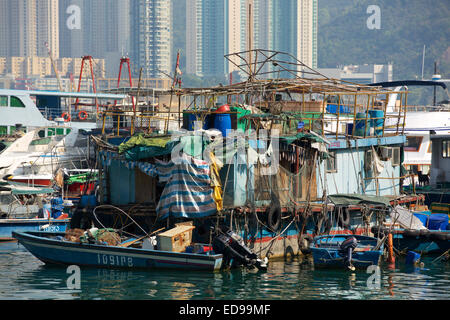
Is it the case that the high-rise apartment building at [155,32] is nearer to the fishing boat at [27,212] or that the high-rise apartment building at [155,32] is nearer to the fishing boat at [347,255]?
the fishing boat at [27,212]

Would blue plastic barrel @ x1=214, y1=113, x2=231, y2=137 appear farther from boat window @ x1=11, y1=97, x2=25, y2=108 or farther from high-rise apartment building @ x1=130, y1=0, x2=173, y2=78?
high-rise apartment building @ x1=130, y1=0, x2=173, y2=78

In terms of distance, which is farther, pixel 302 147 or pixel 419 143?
pixel 419 143

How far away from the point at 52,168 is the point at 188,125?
40.1ft

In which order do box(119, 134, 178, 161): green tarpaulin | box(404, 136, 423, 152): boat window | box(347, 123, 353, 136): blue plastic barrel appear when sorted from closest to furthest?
box(119, 134, 178, 161): green tarpaulin < box(347, 123, 353, 136): blue plastic barrel < box(404, 136, 423, 152): boat window

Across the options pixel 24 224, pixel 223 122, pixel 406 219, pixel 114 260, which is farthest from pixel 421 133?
pixel 114 260

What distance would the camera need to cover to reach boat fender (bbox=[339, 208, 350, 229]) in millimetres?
23377

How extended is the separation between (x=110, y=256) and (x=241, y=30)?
573 ft

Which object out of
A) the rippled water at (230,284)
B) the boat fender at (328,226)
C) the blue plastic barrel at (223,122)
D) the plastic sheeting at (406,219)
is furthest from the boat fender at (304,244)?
the blue plastic barrel at (223,122)

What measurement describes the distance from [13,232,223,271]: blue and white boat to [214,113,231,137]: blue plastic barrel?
409 cm

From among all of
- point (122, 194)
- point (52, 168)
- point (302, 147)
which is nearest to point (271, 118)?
point (302, 147)

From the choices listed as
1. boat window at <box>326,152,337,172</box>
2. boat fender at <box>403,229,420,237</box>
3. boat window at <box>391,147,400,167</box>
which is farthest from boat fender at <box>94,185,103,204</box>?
boat window at <box>391,147,400,167</box>

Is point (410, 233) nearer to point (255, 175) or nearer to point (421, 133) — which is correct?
point (255, 175)

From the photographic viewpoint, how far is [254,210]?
21.1m
